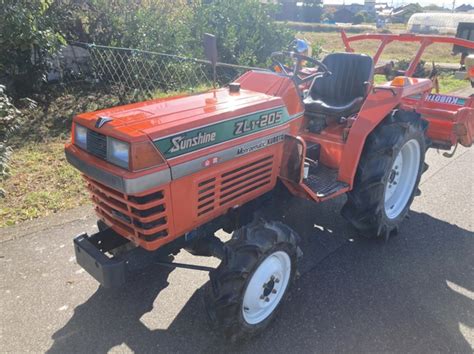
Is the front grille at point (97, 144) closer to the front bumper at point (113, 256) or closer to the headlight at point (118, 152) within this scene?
the headlight at point (118, 152)

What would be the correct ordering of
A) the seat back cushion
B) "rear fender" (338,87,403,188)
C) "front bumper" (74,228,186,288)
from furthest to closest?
1. the seat back cushion
2. "rear fender" (338,87,403,188)
3. "front bumper" (74,228,186,288)

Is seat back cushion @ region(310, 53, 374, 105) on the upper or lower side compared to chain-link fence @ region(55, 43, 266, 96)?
upper

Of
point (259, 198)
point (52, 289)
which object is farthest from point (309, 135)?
point (52, 289)

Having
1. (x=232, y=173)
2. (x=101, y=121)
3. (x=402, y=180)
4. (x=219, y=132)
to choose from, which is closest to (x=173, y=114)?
(x=219, y=132)

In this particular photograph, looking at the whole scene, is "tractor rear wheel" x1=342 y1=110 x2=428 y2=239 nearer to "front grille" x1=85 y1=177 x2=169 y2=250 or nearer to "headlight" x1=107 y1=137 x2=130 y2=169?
"front grille" x1=85 y1=177 x2=169 y2=250

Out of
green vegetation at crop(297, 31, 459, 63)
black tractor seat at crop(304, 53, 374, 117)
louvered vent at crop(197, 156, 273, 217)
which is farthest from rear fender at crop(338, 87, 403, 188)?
green vegetation at crop(297, 31, 459, 63)

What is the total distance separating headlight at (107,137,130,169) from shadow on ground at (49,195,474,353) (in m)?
1.16

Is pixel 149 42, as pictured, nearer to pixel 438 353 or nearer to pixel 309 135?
pixel 309 135

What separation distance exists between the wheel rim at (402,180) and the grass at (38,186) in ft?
10.0

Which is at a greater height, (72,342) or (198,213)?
(198,213)

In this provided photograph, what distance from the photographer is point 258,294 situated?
2479 mm

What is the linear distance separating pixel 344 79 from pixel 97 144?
2.50 meters

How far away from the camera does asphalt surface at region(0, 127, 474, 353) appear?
246 centimetres

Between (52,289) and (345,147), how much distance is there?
2.48 meters
